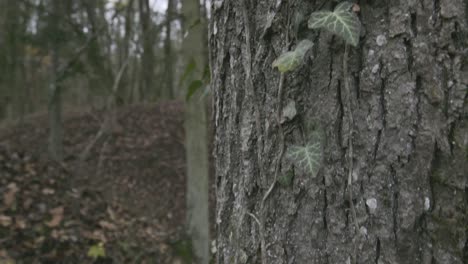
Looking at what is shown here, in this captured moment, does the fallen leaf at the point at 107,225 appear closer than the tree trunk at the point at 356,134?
No

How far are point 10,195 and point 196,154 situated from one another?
2.14 meters

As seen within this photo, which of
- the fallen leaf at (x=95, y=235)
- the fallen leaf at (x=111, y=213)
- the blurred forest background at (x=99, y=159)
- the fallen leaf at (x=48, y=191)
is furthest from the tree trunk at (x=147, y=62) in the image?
the fallen leaf at (x=95, y=235)

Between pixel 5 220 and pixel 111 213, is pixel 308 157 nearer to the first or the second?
pixel 5 220

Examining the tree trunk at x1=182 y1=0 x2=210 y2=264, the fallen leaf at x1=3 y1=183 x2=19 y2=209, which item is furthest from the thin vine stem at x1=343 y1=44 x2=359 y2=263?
the fallen leaf at x1=3 y1=183 x2=19 y2=209

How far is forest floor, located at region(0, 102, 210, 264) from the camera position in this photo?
5.10 m

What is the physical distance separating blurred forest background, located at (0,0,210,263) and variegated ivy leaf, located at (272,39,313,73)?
0.88 metres

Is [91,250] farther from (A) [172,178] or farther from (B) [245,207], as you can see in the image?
(B) [245,207]

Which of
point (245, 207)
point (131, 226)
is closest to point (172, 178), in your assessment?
point (131, 226)

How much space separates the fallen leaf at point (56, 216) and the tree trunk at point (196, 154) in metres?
1.41

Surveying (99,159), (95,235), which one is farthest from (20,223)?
(99,159)

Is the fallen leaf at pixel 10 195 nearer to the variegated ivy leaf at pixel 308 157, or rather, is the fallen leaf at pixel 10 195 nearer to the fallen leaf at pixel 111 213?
the fallen leaf at pixel 111 213

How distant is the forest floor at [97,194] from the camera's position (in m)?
5.10

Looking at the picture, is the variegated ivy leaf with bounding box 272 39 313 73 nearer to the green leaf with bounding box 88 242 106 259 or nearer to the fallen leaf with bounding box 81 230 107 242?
the green leaf with bounding box 88 242 106 259

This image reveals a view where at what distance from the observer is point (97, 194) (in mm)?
6750
